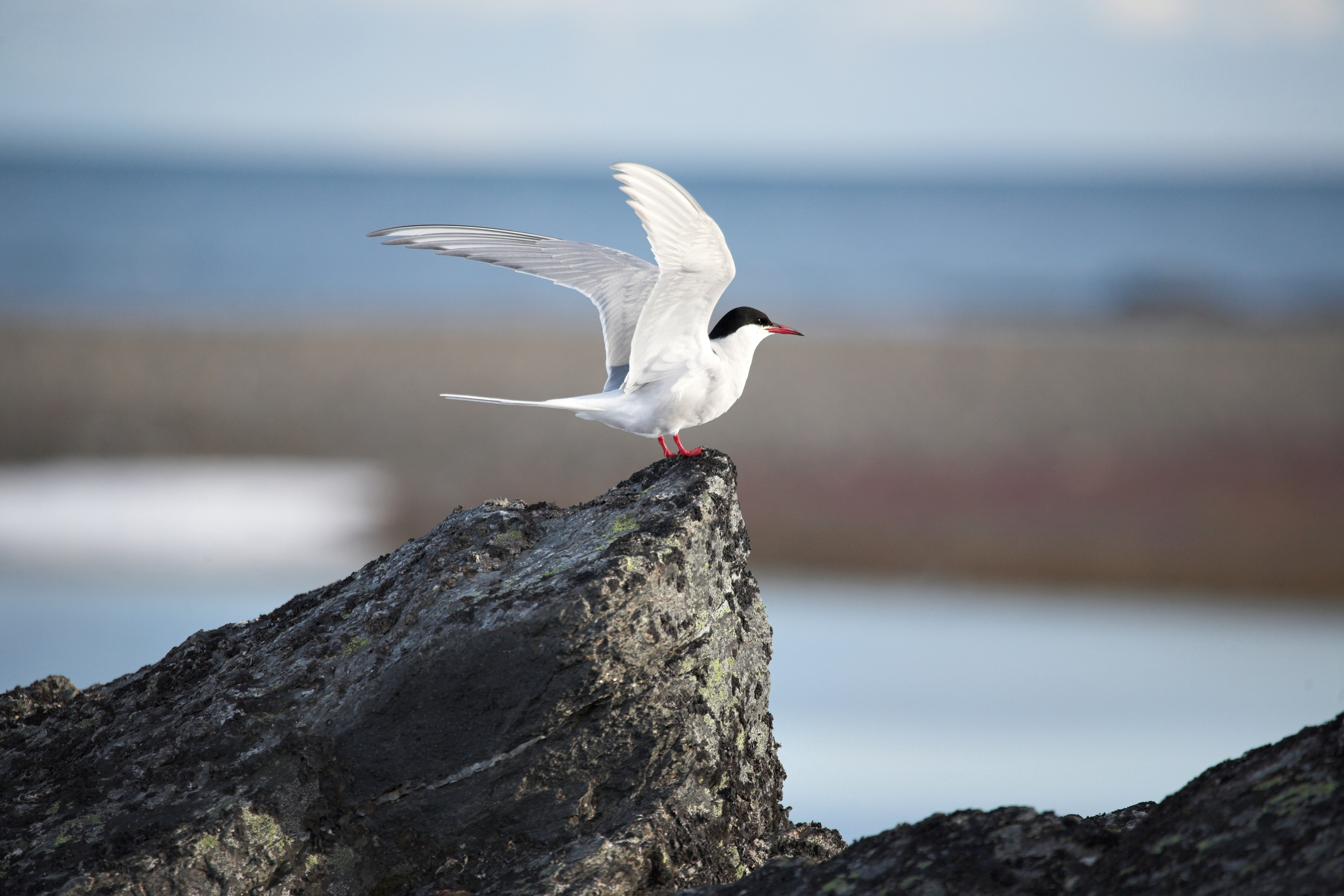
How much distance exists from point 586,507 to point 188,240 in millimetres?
45435

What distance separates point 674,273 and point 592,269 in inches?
31.9

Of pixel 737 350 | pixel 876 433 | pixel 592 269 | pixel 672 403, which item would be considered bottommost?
pixel 672 403

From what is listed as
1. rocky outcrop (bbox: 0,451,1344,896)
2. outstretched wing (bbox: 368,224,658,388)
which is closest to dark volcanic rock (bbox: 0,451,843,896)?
rocky outcrop (bbox: 0,451,1344,896)

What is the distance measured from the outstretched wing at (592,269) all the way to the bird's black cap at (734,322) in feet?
1.20

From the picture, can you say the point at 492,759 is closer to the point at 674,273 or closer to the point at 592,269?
the point at 674,273

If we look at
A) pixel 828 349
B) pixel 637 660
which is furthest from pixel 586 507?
pixel 828 349

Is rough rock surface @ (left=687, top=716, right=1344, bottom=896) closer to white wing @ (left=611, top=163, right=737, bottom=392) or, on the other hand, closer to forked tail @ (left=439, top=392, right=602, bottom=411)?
forked tail @ (left=439, top=392, right=602, bottom=411)

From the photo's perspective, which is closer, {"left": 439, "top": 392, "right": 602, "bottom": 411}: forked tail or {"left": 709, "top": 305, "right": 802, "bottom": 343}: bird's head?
{"left": 439, "top": 392, "right": 602, "bottom": 411}: forked tail

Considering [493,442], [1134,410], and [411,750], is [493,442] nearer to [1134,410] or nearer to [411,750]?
[1134,410]

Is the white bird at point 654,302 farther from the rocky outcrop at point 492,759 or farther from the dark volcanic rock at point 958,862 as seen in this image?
the dark volcanic rock at point 958,862

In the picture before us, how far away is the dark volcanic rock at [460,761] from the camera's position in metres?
3.09

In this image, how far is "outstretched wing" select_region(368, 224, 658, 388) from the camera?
15.6ft

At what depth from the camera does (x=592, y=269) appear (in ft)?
16.6

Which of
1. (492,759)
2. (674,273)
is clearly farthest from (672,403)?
(492,759)
